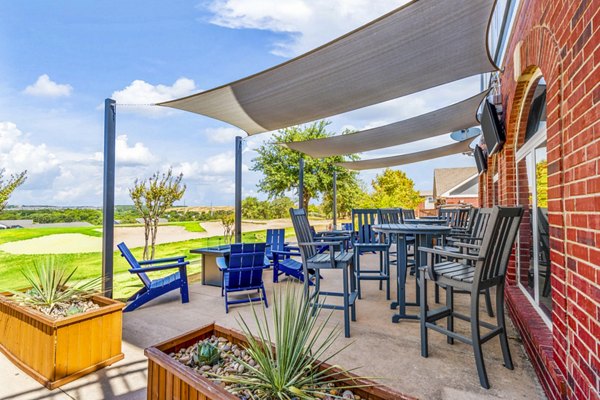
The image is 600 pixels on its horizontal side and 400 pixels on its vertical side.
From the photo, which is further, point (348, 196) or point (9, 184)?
point (348, 196)

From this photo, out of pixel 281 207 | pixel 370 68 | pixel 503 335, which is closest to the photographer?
pixel 503 335

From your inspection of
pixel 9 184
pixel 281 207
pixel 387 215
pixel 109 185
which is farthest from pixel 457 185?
pixel 9 184

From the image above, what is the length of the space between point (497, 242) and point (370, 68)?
2.38m

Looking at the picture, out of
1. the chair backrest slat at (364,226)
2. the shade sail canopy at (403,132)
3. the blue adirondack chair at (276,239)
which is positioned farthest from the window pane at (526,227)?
the blue adirondack chair at (276,239)

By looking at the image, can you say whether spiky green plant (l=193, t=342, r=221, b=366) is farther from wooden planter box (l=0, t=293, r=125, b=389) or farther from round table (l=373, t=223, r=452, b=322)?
round table (l=373, t=223, r=452, b=322)

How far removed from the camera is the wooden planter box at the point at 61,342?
250 centimetres

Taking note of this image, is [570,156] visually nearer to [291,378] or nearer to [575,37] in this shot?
[575,37]

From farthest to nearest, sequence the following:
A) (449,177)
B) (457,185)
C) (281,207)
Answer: (449,177) < (457,185) < (281,207)

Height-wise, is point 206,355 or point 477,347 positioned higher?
point 206,355

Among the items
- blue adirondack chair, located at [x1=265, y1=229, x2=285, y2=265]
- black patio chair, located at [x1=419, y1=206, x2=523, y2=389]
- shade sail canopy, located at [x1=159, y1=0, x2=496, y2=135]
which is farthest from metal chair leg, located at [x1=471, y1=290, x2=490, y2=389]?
blue adirondack chair, located at [x1=265, y1=229, x2=285, y2=265]

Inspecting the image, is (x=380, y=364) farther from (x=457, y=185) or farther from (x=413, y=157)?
(x=457, y=185)

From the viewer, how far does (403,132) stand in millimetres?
6582

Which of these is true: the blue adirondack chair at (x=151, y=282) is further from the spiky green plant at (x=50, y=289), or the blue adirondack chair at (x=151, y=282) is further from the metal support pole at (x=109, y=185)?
the spiky green plant at (x=50, y=289)

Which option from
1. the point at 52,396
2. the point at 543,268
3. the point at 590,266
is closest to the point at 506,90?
the point at 543,268
